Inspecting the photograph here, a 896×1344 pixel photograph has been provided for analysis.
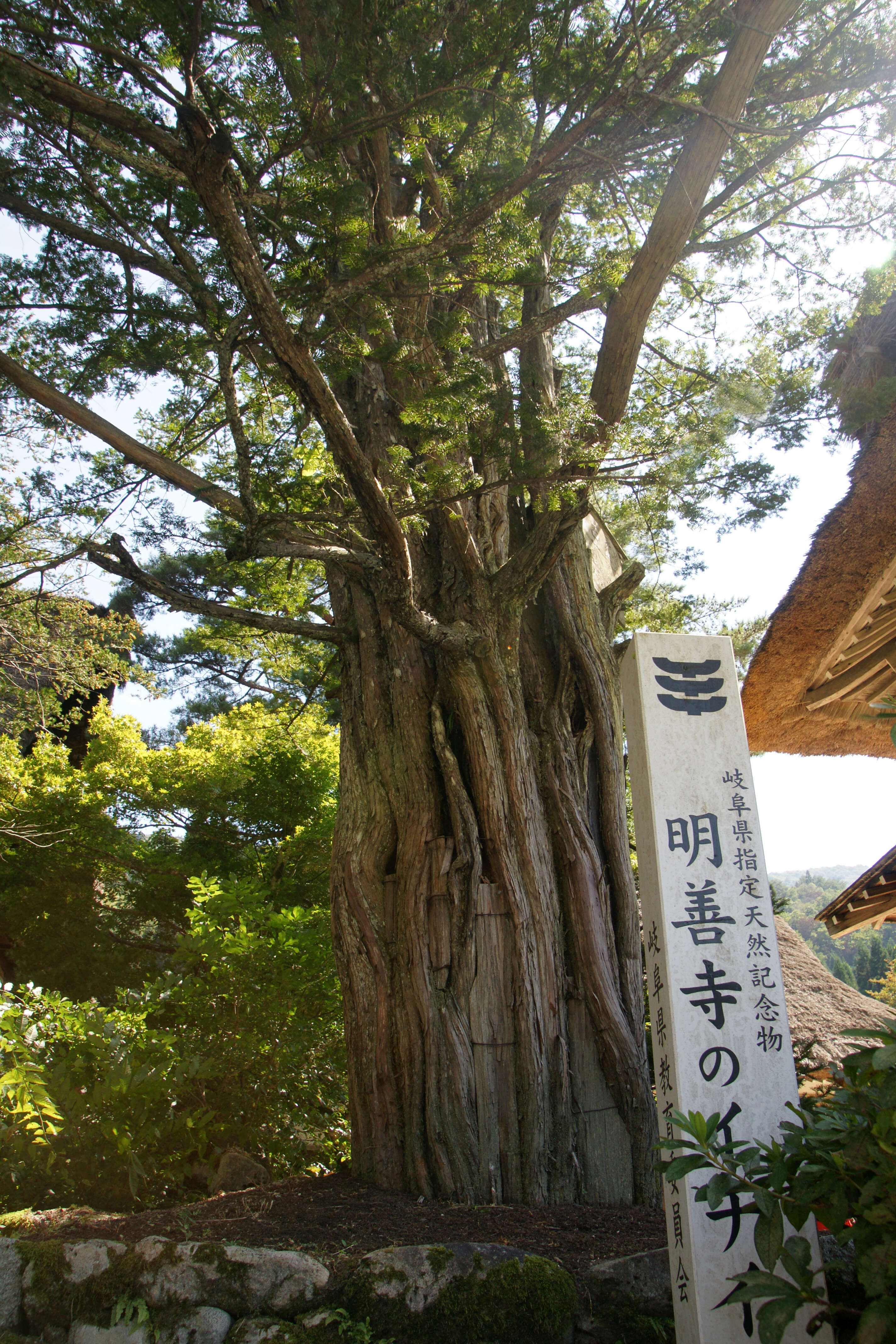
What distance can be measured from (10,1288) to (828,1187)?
3207mm

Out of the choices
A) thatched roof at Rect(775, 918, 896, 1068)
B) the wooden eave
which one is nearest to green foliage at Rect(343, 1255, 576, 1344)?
the wooden eave

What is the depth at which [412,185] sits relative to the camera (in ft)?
21.2

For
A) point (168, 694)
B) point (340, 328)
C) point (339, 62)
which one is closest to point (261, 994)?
point (340, 328)

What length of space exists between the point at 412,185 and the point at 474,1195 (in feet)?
22.9

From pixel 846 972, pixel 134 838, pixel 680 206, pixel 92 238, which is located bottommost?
pixel 846 972

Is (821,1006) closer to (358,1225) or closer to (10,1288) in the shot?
(358,1225)

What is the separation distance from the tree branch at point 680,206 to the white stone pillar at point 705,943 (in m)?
1.87

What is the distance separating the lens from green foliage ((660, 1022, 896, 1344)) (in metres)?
1.76

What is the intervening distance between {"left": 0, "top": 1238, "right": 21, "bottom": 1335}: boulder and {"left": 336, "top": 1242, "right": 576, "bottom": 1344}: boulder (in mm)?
1314

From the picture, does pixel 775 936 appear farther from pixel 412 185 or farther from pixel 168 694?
pixel 168 694

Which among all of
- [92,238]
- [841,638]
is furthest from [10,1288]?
[92,238]

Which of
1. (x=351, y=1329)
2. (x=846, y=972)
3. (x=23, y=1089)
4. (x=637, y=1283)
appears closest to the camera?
(x=351, y=1329)

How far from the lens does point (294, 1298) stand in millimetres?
2824

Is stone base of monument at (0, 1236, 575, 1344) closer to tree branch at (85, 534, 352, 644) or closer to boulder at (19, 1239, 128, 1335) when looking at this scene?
boulder at (19, 1239, 128, 1335)
